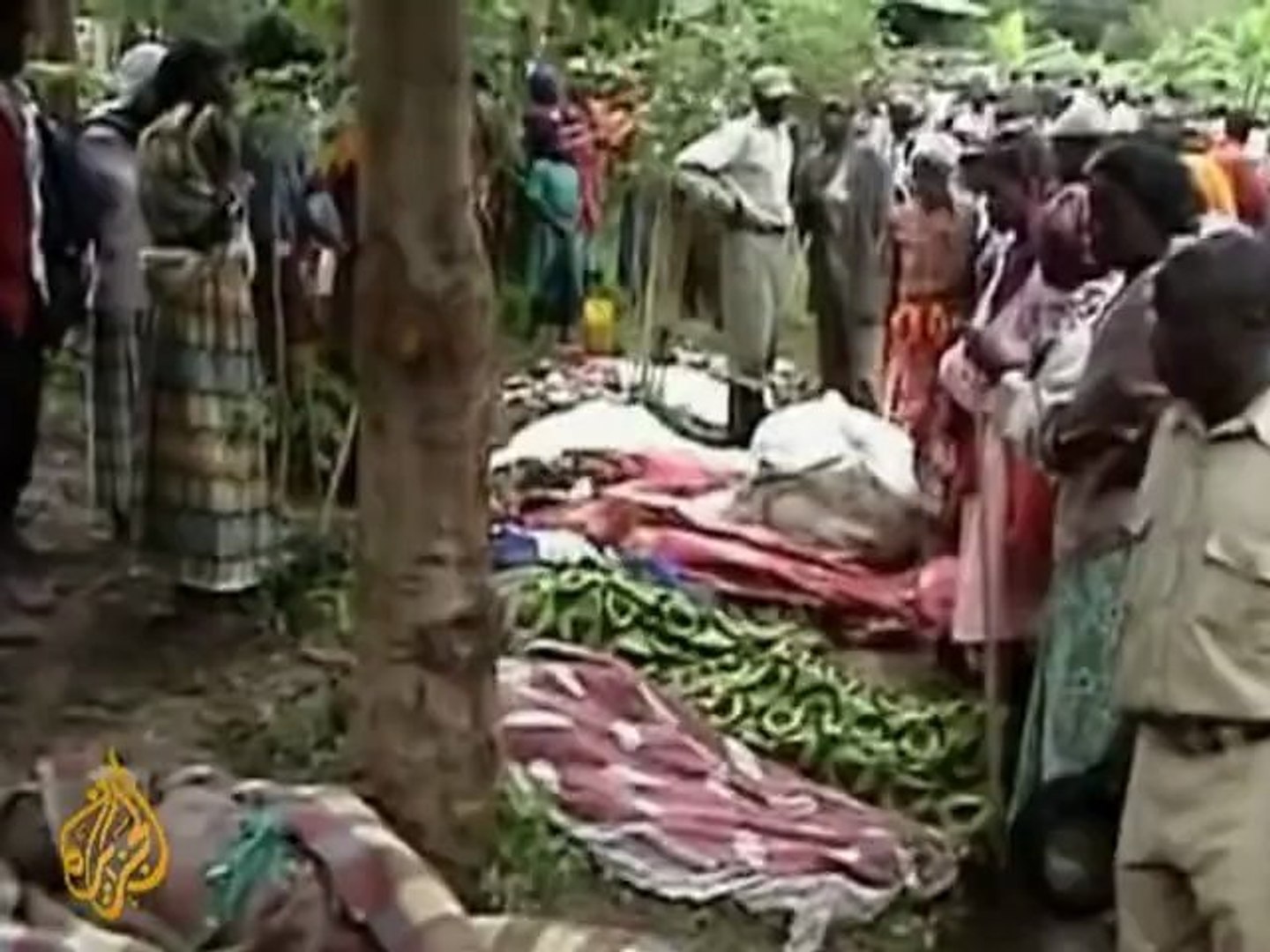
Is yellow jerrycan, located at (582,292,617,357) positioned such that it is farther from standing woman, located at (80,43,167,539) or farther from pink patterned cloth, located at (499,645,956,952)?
pink patterned cloth, located at (499,645,956,952)

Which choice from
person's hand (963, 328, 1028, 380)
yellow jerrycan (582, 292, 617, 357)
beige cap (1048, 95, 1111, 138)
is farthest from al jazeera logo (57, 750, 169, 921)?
yellow jerrycan (582, 292, 617, 357)

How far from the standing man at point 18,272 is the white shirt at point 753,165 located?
3.35m

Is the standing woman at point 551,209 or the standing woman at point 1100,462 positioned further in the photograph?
the standing woman at point 551,209

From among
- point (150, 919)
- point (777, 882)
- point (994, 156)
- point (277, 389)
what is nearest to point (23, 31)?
point (277, 389)

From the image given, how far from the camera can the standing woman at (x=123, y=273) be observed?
20.2ft

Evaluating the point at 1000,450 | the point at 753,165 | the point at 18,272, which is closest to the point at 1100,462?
the point at 1000,450

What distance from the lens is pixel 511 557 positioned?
19.4 ft

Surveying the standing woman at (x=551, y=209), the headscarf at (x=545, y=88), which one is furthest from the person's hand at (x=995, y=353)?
the headscarf at (x=545, y=88)

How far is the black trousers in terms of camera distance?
605 cm

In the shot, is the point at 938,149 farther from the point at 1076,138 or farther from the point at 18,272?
the point at 18,272

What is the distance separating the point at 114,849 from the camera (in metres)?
3.04

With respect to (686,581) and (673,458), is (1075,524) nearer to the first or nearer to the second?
(686,581)

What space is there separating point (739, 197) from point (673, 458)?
69.9 inches

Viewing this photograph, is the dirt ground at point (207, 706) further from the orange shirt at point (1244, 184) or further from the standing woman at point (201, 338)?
the orange shirt at point (1244, 184)
